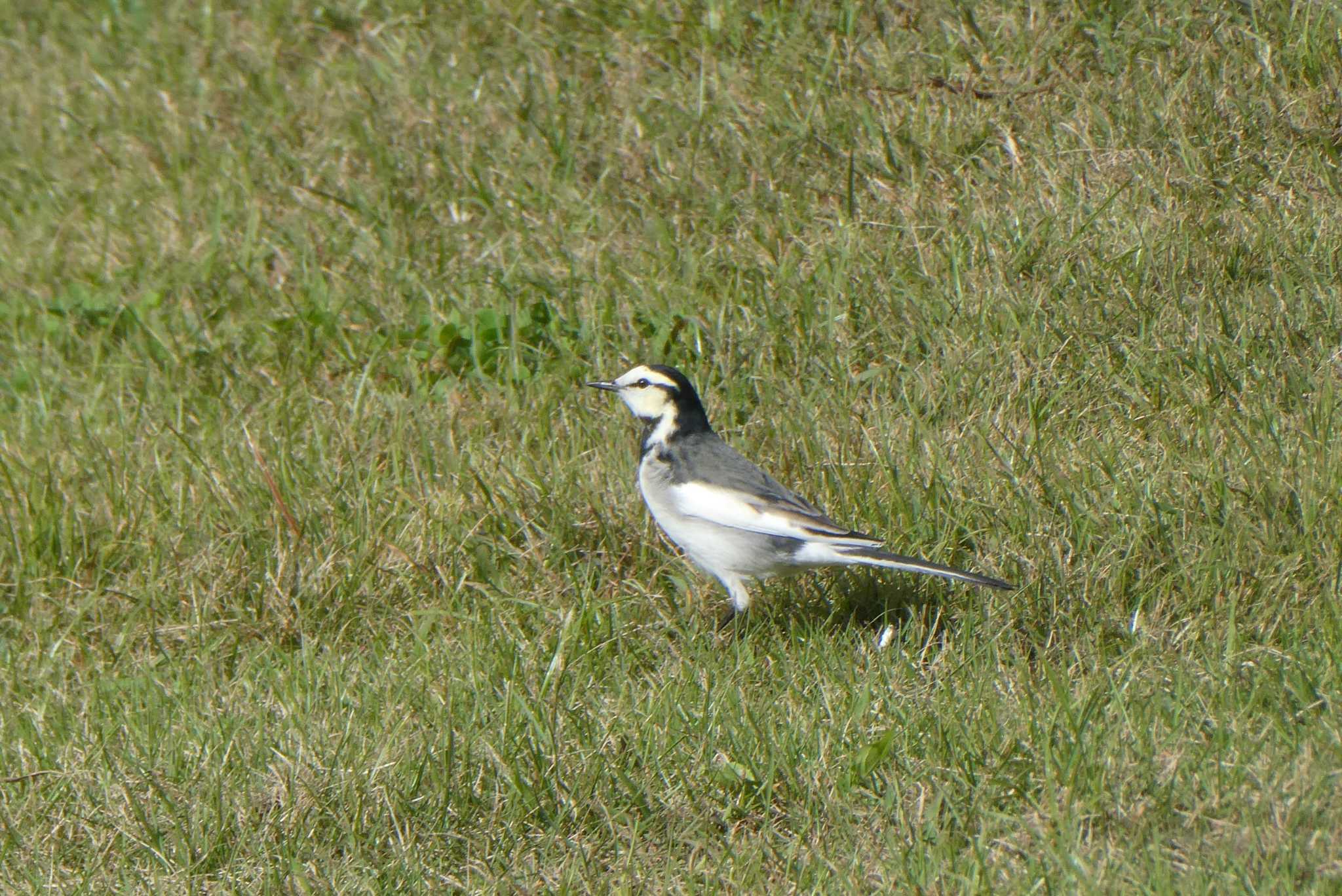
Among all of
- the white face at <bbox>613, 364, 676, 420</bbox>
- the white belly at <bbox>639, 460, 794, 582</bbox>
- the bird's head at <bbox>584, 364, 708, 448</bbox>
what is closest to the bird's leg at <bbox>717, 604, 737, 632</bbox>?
the white belly at <bbox>639, 460, 794, 582</bbox>

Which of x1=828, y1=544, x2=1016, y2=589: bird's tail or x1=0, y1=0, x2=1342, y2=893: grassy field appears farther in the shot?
x1=828, y1=544, x2=1016, y2=589: bird's tail

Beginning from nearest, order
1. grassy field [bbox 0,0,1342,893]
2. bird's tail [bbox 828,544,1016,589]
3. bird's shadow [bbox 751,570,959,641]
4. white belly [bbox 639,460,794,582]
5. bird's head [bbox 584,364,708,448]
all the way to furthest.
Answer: grassy field [bbox 0,0,1342,893], bird's tail [bbox 828,544,1016,589], bird's shadow [bbox 751,570,959,641], white belly [bbox 639,460,794,582], bird's head [bbox 584,364,708,448]

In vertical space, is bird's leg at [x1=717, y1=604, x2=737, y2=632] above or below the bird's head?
below

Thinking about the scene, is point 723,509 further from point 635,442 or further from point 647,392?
point 635,442

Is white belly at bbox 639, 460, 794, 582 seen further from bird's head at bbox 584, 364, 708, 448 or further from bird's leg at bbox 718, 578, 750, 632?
bird's head at bbox 584, 364, 708, 448

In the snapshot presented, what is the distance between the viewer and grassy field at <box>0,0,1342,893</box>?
403 centimetres

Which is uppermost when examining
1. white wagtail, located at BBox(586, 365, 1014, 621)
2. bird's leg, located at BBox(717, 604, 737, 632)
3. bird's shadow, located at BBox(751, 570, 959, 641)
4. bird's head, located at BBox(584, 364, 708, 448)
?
bird's head, located at BBox(584, 364, 708, 448)

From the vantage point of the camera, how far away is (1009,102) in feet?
22.0

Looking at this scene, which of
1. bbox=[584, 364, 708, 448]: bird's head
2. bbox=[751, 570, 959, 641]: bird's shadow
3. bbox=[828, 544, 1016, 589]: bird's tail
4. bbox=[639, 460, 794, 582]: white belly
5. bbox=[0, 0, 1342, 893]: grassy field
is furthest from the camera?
bbox=[584, 364, 708, 448]: bird's head

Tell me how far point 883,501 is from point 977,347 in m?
0.86

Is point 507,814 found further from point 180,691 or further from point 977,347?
point 977,347

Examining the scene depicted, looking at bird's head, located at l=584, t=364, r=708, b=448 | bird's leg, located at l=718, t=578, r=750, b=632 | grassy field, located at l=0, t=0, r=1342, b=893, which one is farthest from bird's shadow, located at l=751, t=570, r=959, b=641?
bird's head, located at l=584, t=364, r=708, b=448

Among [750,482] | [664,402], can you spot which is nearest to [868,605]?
[750,482]

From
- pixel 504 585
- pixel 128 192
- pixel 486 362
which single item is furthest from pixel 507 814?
pixel 128 192
